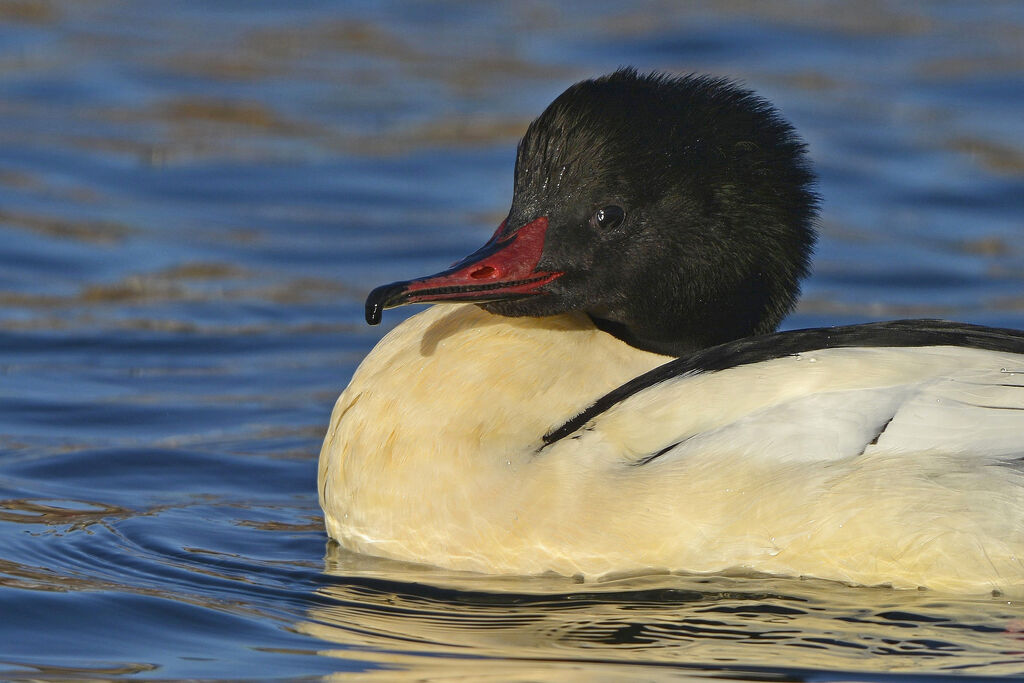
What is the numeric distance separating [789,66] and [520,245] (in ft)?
26.9

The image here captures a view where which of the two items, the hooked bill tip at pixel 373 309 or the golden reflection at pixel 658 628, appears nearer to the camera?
the golden reflection at pixel 658 628

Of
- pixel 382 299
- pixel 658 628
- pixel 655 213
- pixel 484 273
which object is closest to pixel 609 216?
pixel 655 213

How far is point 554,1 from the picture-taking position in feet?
49.2

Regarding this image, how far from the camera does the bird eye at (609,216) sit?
210 inches

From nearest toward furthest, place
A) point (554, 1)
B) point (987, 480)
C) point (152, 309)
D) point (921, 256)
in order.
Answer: point (987, 480) → point (152, 309) → point (921, 256) → point (554, 1)

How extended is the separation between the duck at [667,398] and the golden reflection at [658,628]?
0.21 feet

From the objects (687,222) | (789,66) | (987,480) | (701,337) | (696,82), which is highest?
(789,66)

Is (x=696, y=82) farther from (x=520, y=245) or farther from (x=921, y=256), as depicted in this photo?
(x=921, y=256)

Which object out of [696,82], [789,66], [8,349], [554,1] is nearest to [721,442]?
[696,82]

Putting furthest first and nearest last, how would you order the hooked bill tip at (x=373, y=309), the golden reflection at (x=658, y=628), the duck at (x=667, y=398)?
the hooked bill tip at (x=373, y=309) → the duck at (x=667, y=398) → the golden reflection at (x=658, y=628)

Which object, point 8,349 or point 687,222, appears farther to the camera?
point 8,349

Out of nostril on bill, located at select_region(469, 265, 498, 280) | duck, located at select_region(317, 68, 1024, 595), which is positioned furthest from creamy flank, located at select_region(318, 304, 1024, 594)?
nostril on bill, located at select_region(469, 265, 498, 280)

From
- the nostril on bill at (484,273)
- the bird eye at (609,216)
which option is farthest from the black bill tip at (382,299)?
the bird eye at (609,216)

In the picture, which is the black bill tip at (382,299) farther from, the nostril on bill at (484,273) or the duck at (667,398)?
the nostril on bill at (484,273)
